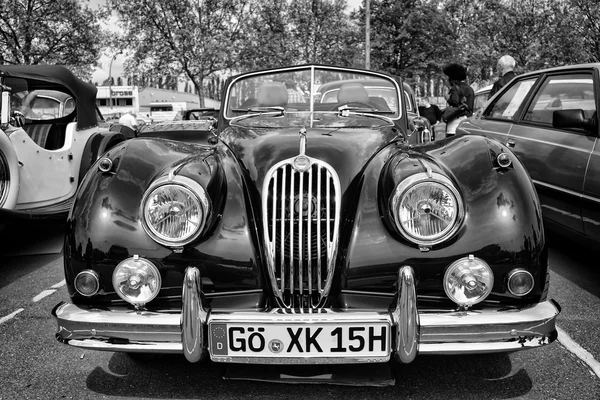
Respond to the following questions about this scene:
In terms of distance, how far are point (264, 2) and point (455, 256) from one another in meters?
23.1

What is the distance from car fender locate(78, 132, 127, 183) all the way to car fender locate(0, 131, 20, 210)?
1180 millimetres

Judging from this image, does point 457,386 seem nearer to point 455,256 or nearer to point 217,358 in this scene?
point 455,256

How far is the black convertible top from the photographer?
5.77m

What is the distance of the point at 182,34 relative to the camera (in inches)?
874

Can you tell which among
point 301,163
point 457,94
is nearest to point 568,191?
point 301,163

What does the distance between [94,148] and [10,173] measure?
159 cm

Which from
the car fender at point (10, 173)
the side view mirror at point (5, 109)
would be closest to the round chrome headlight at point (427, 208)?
the car fender at point (10, 173)

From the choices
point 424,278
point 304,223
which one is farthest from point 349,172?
point 424,278

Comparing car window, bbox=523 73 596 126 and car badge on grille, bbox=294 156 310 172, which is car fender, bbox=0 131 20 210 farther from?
car window, bbox=523 73 596 126

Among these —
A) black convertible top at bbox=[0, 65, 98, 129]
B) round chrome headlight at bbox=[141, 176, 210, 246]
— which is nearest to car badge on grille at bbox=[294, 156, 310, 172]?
round chrome headlight at bbox=[141, 176, 210, 246]

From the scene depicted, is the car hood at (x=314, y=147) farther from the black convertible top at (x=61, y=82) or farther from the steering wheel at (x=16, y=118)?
the black convertible top at (x=61, y=82)

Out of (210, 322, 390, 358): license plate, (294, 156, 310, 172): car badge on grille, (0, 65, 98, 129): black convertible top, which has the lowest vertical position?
(210, 322, 390, 358): license plate

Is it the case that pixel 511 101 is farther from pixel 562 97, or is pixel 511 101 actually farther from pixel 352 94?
pixel 352 94

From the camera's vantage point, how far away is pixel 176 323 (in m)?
2.12
